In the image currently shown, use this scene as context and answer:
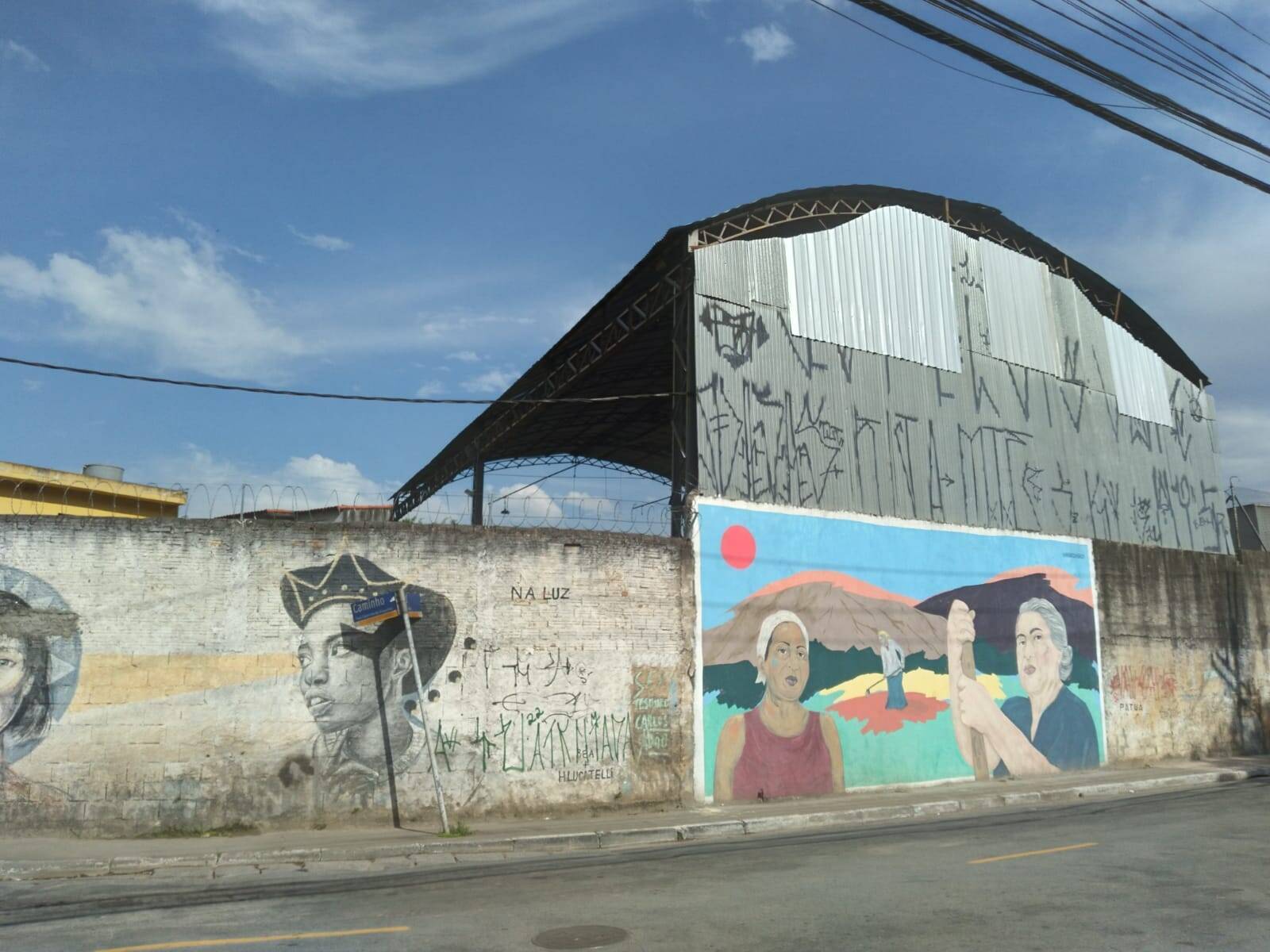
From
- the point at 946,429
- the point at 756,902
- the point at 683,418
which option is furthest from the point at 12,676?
the point at 946,429

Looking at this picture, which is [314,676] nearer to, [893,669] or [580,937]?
[580,937]

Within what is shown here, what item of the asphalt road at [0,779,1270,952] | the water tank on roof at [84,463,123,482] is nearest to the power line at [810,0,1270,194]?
the asphalt road at [0,779,1270,952]

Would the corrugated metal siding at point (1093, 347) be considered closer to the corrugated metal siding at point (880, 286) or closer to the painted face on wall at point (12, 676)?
the corrugated metal siding at point (880, 286)

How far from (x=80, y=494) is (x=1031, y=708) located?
18751 millimetres

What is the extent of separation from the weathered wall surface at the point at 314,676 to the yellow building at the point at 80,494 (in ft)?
12.5

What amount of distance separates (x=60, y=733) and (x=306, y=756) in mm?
2876

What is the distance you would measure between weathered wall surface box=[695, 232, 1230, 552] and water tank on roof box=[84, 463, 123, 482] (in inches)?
492

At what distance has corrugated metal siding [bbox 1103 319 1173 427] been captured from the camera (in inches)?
940

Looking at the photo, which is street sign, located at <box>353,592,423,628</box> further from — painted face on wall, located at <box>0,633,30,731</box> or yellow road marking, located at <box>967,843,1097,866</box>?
yellow road marking, located at <box>967,843,1097,866</box>

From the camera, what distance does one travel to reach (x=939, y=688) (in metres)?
18.0

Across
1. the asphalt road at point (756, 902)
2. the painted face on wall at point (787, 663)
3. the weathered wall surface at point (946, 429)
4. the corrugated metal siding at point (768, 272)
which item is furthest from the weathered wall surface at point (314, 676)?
the corrugated metal siding at point (768, 272)

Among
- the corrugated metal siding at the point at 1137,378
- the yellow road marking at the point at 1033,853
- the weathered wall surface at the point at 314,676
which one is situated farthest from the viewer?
the corrugated metal siding at the point at 1137,378

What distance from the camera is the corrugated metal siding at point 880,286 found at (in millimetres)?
18141

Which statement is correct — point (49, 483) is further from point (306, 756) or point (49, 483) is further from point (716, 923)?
point (716, 923)
